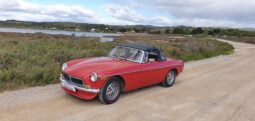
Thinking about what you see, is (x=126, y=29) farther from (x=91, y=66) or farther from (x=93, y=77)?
(x=93, y=77)

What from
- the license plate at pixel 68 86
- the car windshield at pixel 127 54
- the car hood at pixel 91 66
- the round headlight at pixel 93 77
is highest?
the car windshield at pixel 127 54

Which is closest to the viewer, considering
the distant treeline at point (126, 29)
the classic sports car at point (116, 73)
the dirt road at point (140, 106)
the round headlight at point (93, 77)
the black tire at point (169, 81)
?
the dirt road at point (140, 106)

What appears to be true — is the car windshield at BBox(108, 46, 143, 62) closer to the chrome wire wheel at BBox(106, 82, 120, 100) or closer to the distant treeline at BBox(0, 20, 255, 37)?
the chrome wire wheel at BBox(106, 82, 120, 100)

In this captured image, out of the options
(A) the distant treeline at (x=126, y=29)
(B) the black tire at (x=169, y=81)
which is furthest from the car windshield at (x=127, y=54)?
(A) the distant treeline at (x=126, y=29)

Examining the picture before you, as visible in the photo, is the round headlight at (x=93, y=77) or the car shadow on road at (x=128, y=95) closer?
the round headlight at (x=93, y=77)

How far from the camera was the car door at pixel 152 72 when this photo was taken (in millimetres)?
7191

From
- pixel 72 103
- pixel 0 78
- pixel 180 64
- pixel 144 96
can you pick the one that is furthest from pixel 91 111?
pixel 180 64

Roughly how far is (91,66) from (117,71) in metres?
0.65

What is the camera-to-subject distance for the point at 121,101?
6.44 m

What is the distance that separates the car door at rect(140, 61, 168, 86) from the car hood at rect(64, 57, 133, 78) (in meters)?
0.57

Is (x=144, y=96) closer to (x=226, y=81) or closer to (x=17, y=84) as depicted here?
(x=17, y=84)

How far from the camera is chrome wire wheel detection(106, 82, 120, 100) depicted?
6.17 m

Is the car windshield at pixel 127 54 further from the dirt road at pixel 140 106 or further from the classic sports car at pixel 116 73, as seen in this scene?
the dirt road at pixel 140 106

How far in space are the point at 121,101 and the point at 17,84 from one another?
10.4ft
